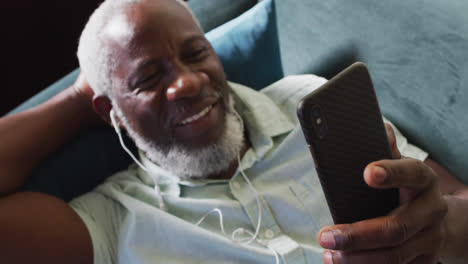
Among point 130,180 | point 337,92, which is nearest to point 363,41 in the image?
point 337,92

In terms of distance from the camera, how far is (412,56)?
90cm

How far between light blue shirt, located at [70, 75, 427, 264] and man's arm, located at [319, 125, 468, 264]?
0.28 meters

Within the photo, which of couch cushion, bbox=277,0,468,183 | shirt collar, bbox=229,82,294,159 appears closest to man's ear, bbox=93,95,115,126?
shirt collar, bbox=229,82,294,159

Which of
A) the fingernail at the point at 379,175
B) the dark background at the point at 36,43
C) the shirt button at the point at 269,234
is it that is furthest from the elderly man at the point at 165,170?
the dark background at the point at 36,43

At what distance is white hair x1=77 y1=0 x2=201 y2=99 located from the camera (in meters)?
0.89

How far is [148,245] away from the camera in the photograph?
0.85 meters

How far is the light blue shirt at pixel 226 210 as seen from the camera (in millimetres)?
836

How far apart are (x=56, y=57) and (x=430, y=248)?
1.41 metres

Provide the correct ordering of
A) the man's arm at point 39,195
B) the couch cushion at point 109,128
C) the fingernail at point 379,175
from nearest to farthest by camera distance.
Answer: the fingernail at point 379,175
the man's arm at point 39,195
the couch cushion at point 109,128

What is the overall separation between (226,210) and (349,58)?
1.91ft

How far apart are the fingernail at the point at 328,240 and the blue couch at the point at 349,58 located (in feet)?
1.72

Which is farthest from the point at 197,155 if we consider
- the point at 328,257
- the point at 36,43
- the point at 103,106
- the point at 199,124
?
the point at 36,43

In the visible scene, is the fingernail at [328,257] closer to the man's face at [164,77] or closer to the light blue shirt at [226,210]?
the light blue shirt at [226,210]

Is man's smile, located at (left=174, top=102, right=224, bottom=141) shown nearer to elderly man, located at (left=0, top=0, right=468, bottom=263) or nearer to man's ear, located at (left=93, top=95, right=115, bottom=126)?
elderly man, located at (left=0, top=0, right=468, bottom=263)
